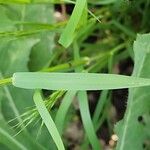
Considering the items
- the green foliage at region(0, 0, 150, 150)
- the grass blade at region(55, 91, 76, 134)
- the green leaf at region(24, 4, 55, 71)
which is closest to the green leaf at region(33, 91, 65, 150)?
the green foliage at region(0, 0, 150, 150)

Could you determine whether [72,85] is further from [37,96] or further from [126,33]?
[126,33]

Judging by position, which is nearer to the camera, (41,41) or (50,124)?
(50,124)

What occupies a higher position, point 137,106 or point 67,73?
point 67,73

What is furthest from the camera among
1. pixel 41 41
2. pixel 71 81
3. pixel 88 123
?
pixel 41 41

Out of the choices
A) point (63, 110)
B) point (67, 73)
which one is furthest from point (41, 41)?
point (67, 73)

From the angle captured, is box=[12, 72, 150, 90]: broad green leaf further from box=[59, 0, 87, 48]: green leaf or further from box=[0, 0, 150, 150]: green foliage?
box=[59, 0, 87, 48]: green leaf

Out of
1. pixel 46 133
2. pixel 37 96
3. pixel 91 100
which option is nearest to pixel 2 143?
pixel 46 133

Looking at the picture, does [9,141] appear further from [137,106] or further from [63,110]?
[137,106]
